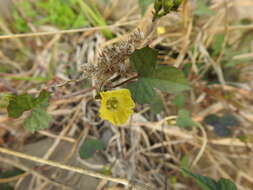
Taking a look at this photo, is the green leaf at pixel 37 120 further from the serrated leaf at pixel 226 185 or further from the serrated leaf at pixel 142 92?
the serrated leaf at pixel 226 185

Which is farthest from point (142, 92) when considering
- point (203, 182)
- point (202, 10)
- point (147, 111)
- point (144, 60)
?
point (202, 10)

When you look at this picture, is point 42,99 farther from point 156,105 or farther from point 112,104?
point 156,105

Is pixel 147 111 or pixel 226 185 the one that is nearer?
pixel 226 185

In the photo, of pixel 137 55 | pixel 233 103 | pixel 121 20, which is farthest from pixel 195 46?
pixel 137 55

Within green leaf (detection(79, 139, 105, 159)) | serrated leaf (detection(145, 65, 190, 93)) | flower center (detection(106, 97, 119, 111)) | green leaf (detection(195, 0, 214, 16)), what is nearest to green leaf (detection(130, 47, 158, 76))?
serrated leaf (detection(145, 65, 190, 93))

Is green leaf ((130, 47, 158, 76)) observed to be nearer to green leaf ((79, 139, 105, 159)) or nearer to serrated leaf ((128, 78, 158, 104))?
serrated leaf ((128, 78, 158, 104))

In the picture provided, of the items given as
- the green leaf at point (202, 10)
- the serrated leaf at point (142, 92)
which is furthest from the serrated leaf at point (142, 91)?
the green leaf at point (202, 10)
